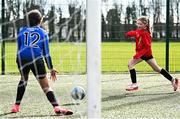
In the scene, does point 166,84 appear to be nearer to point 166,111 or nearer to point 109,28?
point 166,111

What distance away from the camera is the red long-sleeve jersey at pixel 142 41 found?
756cm

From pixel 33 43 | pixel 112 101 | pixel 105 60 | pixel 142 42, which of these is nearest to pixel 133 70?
pixel 142 42

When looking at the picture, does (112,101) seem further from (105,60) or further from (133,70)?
(105,60)

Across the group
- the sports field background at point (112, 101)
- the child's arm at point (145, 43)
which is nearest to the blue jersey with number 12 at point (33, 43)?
the sports field background at point (112, 101)

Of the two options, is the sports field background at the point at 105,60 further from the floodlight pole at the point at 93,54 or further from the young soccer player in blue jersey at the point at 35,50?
the floodlight pole at the point at 93,54

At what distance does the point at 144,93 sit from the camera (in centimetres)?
753

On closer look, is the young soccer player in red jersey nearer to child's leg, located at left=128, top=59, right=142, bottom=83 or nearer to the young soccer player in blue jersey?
child's leg, located at left=128, top=59, right=142, bottom=83

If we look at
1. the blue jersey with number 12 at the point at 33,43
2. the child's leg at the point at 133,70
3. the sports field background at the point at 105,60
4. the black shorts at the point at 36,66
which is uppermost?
the blue jersey with number 12 at the point at 33,43

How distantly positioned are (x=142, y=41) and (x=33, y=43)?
2.52 meters

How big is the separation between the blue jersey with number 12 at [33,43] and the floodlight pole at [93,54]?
194cm

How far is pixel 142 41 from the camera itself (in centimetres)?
763

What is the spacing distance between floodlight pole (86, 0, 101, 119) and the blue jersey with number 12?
6.37 feet

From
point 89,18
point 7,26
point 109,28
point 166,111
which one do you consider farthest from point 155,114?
point 109,28

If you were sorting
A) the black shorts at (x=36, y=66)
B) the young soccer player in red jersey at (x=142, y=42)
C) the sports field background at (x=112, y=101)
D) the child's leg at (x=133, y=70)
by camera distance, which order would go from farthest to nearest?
the child's leg at (x=133, y=70) < the young soccer player in red jersey at (x=142, y=42) < the black shorts at (x=36, y=66) < the sports field background at (x=112, y=101)
